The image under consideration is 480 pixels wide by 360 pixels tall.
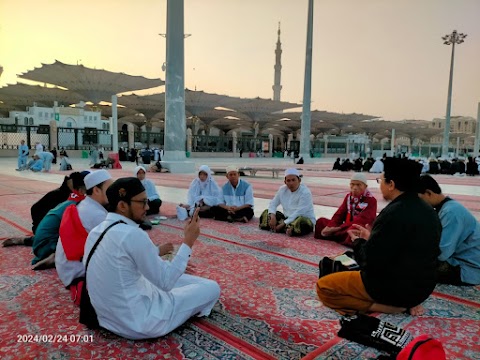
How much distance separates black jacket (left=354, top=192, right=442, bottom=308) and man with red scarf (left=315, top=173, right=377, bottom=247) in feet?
5.32

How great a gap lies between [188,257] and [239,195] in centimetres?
318

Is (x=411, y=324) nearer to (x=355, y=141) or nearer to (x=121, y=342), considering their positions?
(x=121, y=342)

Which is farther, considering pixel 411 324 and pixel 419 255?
pixel 411 324

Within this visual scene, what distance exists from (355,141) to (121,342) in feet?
140

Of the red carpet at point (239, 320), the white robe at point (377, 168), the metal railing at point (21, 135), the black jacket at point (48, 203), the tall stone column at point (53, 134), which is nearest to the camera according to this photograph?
the red carpet at point (239, 320)

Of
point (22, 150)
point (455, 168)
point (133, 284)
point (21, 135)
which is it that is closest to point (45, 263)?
point (133, 284)

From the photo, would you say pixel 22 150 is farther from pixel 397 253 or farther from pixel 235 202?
pixel 397 253

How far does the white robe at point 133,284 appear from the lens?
5.31 feet

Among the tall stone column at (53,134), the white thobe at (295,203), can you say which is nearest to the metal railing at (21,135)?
the tall stone column at (53,134)

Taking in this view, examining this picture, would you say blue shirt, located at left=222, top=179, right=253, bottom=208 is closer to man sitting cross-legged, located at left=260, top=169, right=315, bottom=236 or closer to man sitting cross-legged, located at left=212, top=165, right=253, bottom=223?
man sitting cross-legged, located at left=212, top=165, right=253, bottom=223

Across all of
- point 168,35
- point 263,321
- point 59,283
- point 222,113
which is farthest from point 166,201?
point 222,113

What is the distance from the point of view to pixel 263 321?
210cm

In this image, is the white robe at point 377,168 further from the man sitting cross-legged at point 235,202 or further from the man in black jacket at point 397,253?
the man in black jacket at point 397,253

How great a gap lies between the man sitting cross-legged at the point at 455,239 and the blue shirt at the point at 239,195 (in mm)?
2571
